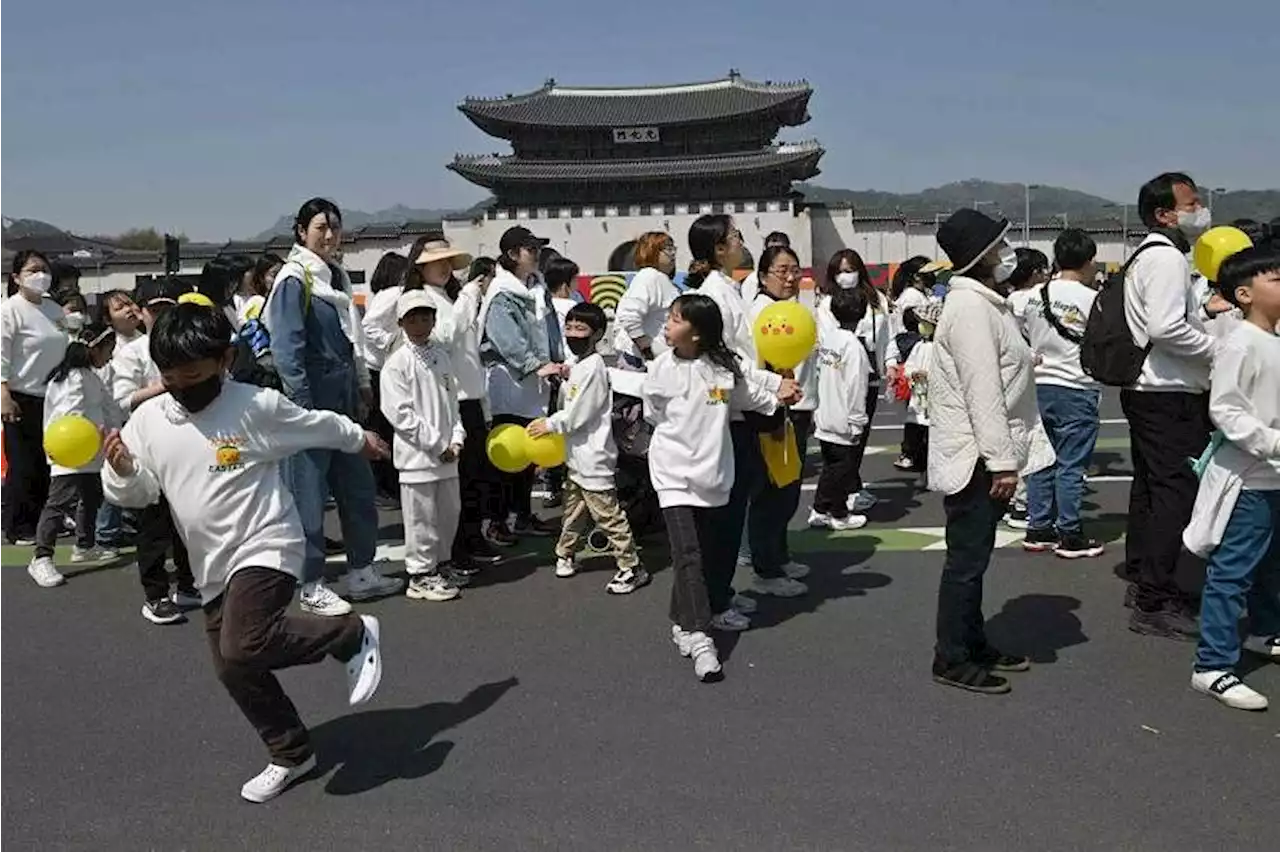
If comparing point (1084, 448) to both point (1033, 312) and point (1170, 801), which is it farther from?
point (1170, 801)

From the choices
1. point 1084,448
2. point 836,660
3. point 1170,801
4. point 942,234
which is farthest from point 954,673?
point 1084,448

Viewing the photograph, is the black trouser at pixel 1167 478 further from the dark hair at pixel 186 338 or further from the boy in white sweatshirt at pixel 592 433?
the dark hair at pixel 186 338

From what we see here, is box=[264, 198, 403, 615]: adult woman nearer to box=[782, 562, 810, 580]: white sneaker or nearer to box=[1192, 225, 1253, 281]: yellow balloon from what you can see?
box=[782, 562, 810, 580]: white sneaker

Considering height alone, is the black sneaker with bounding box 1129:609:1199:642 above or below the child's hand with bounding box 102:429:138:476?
below

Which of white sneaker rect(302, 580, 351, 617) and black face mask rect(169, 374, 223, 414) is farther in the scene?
white sneaker rect(302, 580, 351, 617)

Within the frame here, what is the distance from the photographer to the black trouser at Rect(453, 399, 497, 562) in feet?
18.8

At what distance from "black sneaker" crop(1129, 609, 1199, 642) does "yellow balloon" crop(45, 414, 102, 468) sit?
5.01 metres

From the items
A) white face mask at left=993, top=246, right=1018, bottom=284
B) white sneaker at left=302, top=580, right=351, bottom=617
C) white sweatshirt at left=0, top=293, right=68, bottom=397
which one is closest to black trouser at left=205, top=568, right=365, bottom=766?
white sneaker at left=302, top=580, right=351, bottom=617

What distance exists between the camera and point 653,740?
3.45 metres

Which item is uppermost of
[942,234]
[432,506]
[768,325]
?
[942,234]

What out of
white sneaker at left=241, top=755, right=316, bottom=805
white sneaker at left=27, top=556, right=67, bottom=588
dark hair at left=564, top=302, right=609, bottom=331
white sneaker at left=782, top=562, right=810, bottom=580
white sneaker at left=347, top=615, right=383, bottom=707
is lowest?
white sneaker at left=27, top=556, right=67, bottom=588

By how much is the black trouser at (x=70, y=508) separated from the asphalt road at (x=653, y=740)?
93 centimetres

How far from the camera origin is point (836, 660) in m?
4.13

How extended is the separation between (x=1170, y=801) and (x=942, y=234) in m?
2.02
